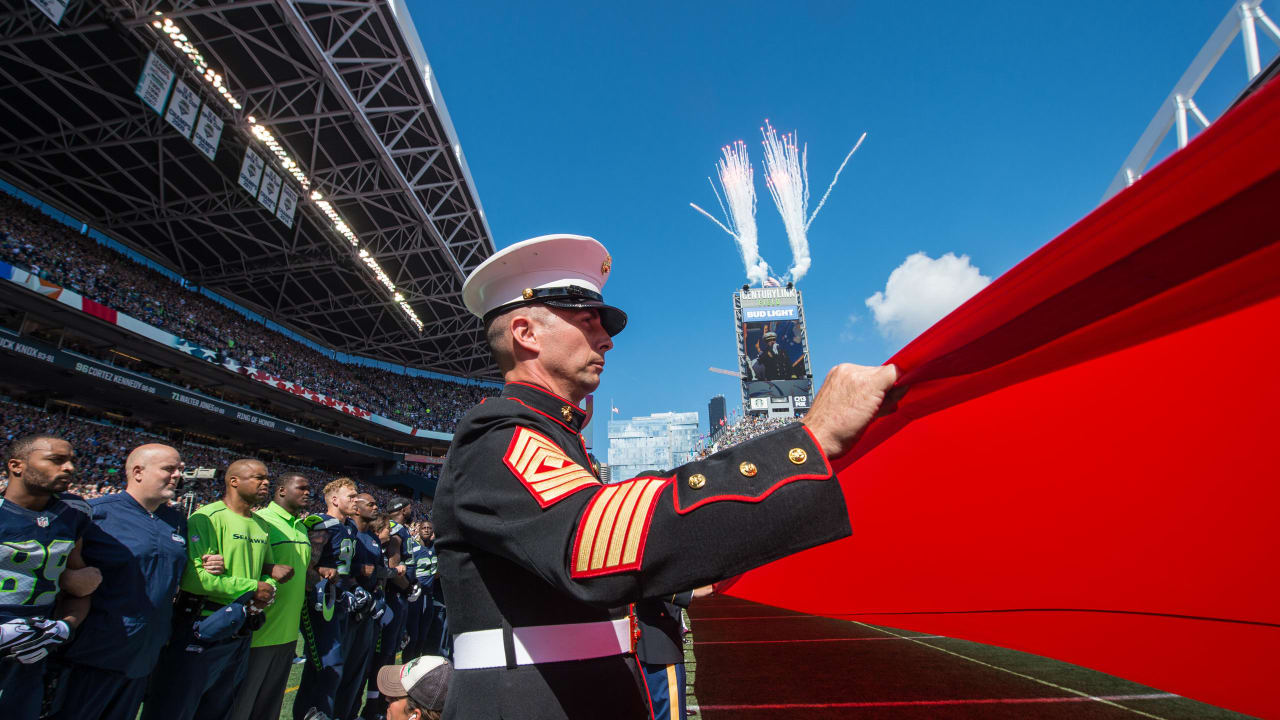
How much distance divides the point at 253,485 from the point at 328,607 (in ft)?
4.95

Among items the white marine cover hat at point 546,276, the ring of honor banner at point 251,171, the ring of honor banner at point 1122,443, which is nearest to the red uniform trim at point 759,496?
the ring of honor banner at point 1122,443

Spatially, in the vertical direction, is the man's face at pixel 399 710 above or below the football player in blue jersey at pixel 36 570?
below

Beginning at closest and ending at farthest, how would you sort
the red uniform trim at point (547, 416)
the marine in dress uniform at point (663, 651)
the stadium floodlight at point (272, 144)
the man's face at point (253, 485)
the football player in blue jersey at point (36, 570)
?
the red uniform trim at point (547, 416), the marine in dress uniform at point (663, 651), the football player in blue jersey at point (36, 570), the man's face at point (253, 485), the stadium floodlight at point (272, 144)

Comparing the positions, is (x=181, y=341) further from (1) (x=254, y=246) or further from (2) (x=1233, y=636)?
(2) (x=1233, y=636)

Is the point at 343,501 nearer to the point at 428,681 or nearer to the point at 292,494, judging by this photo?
the point at 292,494

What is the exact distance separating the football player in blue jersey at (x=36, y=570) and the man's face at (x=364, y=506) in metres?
2.71

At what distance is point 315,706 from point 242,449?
2804cm

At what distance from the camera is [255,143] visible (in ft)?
52.3

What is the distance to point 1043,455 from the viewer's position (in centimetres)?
173

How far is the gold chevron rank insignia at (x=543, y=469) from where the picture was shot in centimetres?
97

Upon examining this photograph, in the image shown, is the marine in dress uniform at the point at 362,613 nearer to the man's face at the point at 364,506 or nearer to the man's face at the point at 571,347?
the man's face at the point at 364,506

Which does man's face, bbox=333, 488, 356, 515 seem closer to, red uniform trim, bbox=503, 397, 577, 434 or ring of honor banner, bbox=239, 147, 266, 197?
red uniform trim, bbox=503, 397, 577, 434

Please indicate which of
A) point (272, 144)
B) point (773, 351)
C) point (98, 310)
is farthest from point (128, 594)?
point (773, 351)

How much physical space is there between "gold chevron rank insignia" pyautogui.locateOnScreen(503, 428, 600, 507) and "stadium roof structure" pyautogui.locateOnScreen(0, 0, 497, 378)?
1321 centimetres
